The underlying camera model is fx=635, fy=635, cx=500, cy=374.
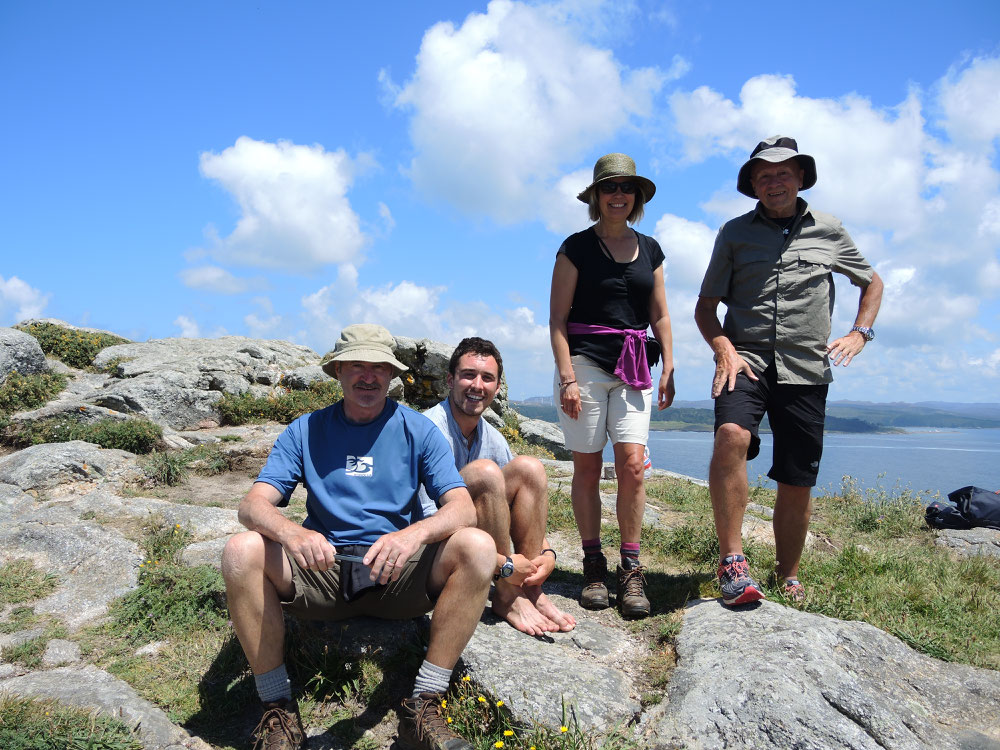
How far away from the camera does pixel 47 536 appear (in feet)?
18.5

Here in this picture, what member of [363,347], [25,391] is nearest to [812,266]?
[363,347]

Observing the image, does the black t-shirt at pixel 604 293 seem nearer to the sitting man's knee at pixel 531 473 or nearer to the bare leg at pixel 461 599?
the sitting man's knee at pixel 531 473

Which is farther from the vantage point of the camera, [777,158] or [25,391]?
[25,391]

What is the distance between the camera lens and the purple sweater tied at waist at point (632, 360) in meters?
4.36

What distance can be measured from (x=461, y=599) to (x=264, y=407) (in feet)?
34.2

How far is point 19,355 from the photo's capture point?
12.9 metres

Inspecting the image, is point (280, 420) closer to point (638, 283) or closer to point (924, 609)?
point (638, 283)

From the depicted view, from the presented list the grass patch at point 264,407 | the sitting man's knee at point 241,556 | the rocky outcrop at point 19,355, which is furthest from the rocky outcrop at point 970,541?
the rocky outcrop at point 19,355

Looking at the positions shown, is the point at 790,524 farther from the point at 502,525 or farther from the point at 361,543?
the point at 361,543

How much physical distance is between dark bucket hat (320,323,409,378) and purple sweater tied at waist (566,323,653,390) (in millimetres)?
1464

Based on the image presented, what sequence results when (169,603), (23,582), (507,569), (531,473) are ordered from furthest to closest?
(23,582)
(169,603)
(531,473)
(507,569)

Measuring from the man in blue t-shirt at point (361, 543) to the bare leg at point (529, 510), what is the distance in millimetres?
555

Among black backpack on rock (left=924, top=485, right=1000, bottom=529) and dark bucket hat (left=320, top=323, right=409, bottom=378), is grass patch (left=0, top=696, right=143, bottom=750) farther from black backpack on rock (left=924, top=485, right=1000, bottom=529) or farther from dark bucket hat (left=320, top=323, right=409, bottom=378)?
black backpack on rock (left=924, top=485, right=1000, bottom=529)

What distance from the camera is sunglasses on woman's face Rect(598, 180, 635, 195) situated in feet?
14.5
